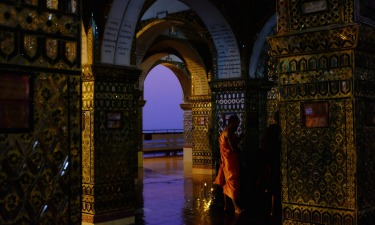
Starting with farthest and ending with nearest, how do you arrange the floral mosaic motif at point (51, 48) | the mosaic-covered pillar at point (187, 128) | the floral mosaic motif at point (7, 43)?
the mosaic-covered pillar at point (187, 128) → the floral mosaic motif at point (51, 48) → the floral mosaic motif at point (7, 43)

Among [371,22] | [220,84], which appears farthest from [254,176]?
[371,22]

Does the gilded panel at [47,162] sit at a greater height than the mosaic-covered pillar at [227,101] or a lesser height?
lesser

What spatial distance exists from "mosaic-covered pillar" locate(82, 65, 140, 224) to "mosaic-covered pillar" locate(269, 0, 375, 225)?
9.62ft

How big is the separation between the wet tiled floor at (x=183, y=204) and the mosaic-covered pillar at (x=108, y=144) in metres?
0.48

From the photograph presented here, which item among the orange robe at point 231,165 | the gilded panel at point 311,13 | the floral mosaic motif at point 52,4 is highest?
the gilded panel at point 311,13

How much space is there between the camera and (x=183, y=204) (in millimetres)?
7191

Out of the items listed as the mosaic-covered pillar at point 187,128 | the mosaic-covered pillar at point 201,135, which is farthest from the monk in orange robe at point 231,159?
the mosaic-covered pillar at point 187,128

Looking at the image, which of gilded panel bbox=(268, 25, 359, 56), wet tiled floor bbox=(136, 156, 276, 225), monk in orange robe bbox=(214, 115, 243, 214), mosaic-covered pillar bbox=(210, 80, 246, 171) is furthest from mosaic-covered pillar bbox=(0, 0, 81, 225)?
mosaic-covered pillar bbox=(210, 80, 246, 171)

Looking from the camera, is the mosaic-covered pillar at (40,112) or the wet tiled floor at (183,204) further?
the wet tiled floor at (183,204)

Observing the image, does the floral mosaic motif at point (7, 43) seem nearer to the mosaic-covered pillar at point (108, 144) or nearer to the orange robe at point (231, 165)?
the mosaic-covered pillar at point (108, 144)

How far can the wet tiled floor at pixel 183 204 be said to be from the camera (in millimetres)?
5961

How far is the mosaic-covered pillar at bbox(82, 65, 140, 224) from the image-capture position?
5906mm

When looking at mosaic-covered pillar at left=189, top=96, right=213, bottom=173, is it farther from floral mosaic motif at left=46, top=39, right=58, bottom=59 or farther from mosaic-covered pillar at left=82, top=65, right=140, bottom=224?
floral mosaic motif at left=46, top=39, right=58, bottom=59

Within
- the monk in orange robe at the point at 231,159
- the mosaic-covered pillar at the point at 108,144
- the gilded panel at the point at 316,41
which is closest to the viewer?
the gilded panel at the point at 316,41
